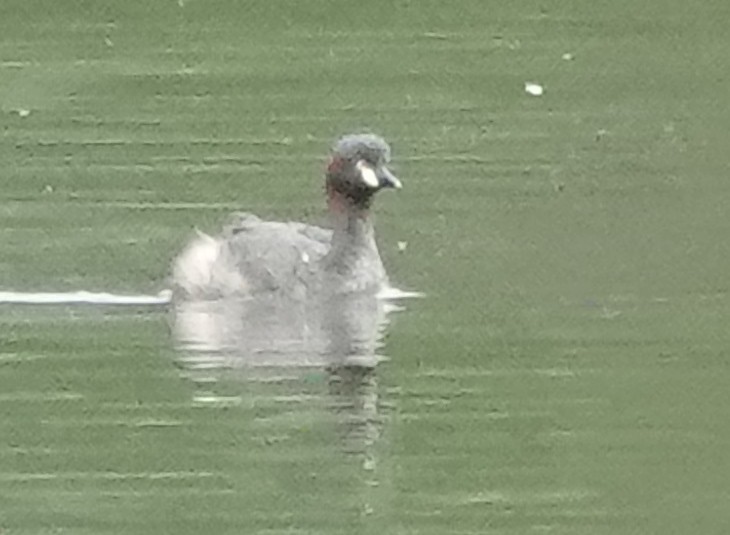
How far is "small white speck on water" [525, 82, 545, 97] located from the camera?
16.6 metres

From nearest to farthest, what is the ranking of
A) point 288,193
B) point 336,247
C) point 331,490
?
point 331,490 < point 336,247 < point 288,193

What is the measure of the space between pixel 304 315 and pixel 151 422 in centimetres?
173

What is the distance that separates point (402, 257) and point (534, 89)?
312 cm

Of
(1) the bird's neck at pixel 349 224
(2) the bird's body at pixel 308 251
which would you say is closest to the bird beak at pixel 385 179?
(2) the bird's body at pixel 308 251

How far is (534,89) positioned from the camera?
1670cm

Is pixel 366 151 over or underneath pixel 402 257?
over

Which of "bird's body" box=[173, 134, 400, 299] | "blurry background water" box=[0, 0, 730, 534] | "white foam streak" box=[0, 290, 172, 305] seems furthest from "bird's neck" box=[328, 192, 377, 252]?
"white foam streak" box=[0, 290, 172, 305]

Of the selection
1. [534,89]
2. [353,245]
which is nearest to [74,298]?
[353,245]

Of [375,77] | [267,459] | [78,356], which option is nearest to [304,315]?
[78,356]

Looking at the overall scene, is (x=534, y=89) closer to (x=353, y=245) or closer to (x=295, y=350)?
(x=353, y=245)

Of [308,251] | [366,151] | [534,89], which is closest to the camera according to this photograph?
[308,251]

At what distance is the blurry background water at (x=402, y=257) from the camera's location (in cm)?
1087

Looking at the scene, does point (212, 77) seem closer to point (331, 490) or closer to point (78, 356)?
point (78, 356)

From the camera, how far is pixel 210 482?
35.8 feet
